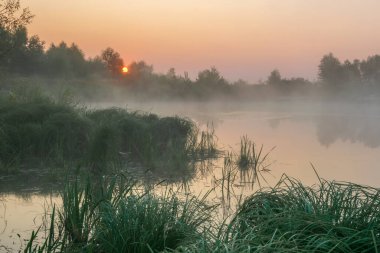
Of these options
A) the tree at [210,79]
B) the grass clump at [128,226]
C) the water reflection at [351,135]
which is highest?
the tree at [210,79]

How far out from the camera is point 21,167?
27.0 ft

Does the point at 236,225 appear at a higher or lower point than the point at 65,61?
lower

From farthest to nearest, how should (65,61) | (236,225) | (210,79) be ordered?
1. (210,79)
2. (65,61)
3. (236,225)

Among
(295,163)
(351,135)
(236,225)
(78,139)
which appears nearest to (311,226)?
(236,225)

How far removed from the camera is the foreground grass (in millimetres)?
2910

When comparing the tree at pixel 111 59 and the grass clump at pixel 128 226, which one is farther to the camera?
the tree at pixel 111 59

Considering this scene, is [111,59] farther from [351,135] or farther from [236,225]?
[236,225]

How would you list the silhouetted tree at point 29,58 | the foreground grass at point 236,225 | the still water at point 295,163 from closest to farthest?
the foreground grass at point 236,225
the still water at point 295,163
the silhouetted tree at point 29,58

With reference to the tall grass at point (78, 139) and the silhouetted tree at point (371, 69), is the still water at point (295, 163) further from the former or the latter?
the silhouetted tree at point (371, 69)

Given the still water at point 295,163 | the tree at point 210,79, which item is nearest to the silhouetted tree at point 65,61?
the tree at point 210,79

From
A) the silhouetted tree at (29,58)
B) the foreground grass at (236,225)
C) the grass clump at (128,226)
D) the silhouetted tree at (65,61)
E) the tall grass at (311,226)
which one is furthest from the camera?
the silhouetted tree at (65,61)

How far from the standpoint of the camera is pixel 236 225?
134 inches

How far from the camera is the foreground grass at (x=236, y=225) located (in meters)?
2.91

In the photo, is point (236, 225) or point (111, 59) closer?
point (236, 225)
